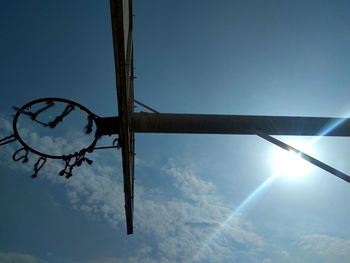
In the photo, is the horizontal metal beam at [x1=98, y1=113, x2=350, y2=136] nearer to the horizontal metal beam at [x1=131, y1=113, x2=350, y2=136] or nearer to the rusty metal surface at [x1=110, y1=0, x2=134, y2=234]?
the horizontal metal beam at [x1=131, y1=113, x2=350, y2=136]

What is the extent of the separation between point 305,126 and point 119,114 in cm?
337

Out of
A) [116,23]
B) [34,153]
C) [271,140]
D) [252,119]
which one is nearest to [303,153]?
[271,140]

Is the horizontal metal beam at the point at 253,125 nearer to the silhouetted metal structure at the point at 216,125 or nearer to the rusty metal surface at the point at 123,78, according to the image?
the silhouetted metal structure at the point at 216,125

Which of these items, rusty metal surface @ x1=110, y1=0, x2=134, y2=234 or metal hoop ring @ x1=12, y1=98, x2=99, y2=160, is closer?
rusty metal surface @ x1=110, y1=0, x2=134, y2=234

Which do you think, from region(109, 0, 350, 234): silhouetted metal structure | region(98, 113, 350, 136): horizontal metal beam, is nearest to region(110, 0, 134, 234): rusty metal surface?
region(109, 0, 350, 234): silhouetted metal structure

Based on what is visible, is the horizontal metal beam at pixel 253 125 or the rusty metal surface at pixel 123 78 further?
the horizontal metal beam at pixel 253 125

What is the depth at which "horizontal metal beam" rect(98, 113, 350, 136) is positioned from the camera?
261 inches

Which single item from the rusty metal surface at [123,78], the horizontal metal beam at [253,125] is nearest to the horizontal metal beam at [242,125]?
the horizontal metal beam at [253,125]

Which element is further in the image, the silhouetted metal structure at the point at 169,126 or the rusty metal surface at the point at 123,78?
the silhouetted metal structure at the point at 169,126

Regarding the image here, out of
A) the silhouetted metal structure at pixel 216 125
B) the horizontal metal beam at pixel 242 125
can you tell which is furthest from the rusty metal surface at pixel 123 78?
the horizontal metal beam at pixel 242 125

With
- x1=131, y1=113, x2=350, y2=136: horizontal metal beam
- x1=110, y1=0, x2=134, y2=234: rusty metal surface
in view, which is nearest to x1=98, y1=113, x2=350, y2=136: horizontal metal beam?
x1=131, y1=113, x2=350, y2=136: horizontal metal beam

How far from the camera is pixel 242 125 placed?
676cm

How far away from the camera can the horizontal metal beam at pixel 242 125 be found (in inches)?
261

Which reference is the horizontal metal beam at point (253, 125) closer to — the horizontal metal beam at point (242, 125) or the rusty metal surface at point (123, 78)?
the horizontal metal beam at point (242, 125)
